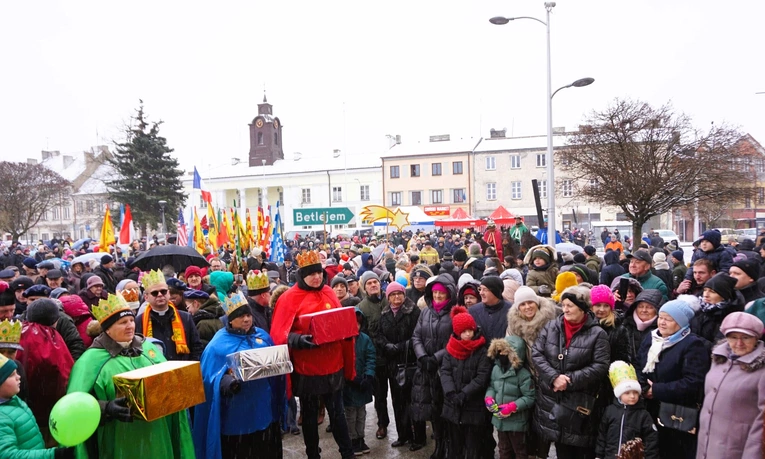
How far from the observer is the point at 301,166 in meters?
65.8

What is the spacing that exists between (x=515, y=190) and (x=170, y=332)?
1969 inches

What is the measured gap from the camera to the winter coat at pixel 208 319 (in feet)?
19.9

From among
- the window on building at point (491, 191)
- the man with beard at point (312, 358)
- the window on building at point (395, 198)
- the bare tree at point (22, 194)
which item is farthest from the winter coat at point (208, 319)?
the window on building at point (395, 198)

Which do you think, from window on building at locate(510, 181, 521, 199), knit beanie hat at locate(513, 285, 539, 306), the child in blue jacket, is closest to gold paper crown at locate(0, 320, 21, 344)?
the child in blue jacket

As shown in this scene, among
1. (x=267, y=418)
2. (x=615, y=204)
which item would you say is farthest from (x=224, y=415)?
(x=615, y=204)

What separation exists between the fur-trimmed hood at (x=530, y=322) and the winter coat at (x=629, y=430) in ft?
3.14

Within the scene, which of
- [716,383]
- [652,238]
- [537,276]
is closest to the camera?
[716,383]

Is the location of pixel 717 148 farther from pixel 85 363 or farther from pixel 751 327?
pixel 85 363

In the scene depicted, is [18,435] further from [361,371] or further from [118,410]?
[361,371]

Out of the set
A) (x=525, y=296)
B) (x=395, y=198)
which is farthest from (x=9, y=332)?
(x=395, y=198)

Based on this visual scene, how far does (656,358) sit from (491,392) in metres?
1.43

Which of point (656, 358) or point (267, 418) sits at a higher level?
point (656, 358)

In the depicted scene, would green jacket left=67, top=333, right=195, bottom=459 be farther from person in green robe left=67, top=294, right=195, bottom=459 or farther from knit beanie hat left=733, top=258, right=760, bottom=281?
knit beanie hat left=733, top=258, right=760, bottom=281

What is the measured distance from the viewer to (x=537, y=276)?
8047mm
